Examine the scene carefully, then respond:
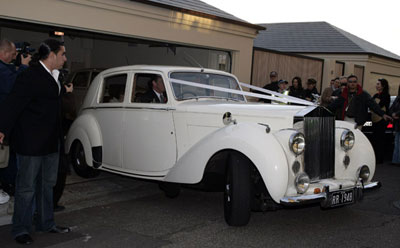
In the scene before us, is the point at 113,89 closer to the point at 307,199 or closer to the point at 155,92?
the point at 155,92

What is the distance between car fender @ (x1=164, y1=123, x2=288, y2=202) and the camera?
4504 millimetres

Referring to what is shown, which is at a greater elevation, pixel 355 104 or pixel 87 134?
pixel 355 104

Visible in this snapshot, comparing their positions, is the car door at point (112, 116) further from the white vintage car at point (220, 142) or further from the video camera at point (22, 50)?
the video camera at point (22, 50)

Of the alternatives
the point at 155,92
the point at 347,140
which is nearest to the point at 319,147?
the point at 347,140

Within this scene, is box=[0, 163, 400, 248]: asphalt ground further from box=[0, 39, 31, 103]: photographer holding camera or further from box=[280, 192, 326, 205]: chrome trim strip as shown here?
box=[0, 39, 31, 103]: photographer holding camera

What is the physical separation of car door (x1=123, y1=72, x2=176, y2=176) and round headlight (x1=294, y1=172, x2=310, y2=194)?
5.45 ft

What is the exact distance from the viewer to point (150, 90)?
20.2 ft

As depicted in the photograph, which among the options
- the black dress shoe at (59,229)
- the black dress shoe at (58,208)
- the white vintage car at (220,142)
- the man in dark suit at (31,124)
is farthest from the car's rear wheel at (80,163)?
the man in dark suit at (31,124)

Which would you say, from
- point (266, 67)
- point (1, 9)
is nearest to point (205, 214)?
point (1, 9)

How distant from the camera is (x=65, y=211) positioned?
5402 mm

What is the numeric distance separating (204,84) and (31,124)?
2649 mm

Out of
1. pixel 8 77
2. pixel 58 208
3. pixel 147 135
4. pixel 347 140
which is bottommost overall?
pixel 58 208

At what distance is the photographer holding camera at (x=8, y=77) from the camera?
5.25 m

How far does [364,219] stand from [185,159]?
223cm
